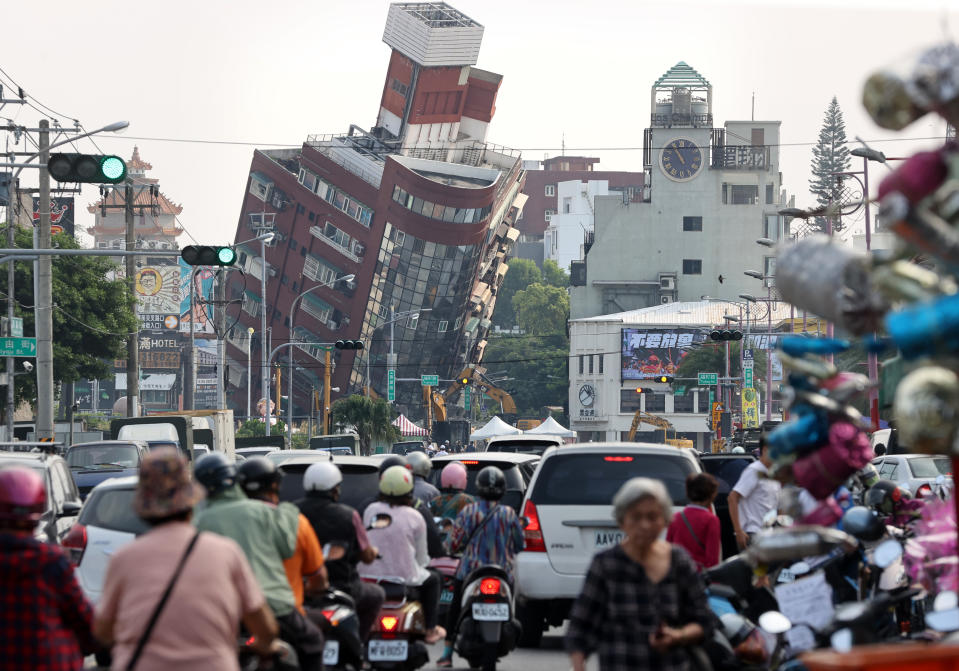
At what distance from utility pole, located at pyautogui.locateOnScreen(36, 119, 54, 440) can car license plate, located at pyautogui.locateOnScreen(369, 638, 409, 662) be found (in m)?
22.2

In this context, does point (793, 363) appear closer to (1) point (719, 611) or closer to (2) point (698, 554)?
(1) point (719, 611)

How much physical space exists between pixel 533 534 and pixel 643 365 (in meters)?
97.5

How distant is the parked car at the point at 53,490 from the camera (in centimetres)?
1639

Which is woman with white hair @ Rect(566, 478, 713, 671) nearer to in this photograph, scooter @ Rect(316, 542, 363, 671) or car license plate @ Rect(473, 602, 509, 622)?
scooter @ Rect(316, 542, 363, 671)

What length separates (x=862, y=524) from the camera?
872 centimetres

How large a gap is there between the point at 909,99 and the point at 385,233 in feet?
350

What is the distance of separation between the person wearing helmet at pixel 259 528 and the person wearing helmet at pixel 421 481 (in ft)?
19.9

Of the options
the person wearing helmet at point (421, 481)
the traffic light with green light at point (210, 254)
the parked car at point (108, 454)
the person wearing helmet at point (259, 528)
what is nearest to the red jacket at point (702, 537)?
the person wearing helmet at point (259, 528)

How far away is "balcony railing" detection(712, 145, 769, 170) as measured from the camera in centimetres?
12156

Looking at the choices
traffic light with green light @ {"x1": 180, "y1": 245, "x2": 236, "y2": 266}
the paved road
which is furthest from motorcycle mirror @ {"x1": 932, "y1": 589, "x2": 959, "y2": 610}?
traffic light with green light @ {"x1": 180, "y1": 245, "x2": 236, "y2": 266}

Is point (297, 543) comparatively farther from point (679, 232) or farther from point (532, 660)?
point (679, 232)

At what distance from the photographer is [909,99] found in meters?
5.11

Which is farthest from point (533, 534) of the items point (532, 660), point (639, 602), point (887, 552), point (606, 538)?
point (639, 602)

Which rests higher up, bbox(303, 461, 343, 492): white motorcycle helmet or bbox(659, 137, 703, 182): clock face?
bbox(659, 137, 703, 182): clock face
